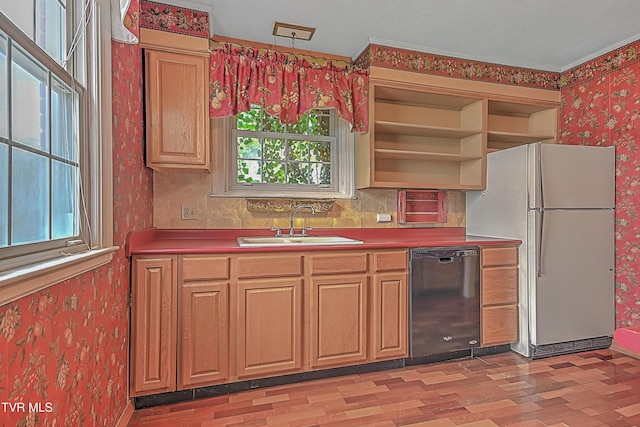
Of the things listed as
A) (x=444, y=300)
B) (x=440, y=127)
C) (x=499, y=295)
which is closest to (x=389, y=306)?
(x=444, y=300)

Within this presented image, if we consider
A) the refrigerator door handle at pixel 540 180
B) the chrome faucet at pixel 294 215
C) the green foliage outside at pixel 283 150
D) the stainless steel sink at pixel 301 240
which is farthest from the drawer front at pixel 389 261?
the refrigerator door handle at pixel 540 180

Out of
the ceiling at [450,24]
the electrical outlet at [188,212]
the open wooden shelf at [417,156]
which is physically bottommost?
the electrical outlet at [188,212]

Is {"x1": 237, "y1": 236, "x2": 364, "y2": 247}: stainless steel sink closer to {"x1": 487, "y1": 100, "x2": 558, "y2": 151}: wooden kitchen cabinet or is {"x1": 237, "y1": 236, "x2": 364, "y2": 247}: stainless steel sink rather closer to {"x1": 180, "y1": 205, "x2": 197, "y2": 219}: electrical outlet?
{"x1": 180, "y1": 205, "x2": 197, "y2": 219}: electrical outlet

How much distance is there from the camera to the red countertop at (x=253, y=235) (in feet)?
6.68

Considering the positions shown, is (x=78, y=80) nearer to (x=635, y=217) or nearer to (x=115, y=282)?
(x=115, y=282)

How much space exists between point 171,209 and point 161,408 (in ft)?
4.25

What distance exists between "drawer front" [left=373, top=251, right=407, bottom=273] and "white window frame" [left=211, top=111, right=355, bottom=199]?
28.8 inches

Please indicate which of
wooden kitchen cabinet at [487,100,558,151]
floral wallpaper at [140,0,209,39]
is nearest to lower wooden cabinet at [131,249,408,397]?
floral wallpaper at [140,0,209,39]

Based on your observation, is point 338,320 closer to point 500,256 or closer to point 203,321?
point 203,321

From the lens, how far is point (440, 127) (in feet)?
9.76

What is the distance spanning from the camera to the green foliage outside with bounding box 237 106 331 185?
2.83 meters

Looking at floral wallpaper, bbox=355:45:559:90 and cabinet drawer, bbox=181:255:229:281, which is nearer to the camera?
cabinet drawer, bbox=181:255:229:281

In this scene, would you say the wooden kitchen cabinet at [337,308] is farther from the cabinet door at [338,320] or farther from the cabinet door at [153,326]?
the cabinet door at [153,326]

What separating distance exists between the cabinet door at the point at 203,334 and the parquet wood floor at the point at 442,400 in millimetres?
167
